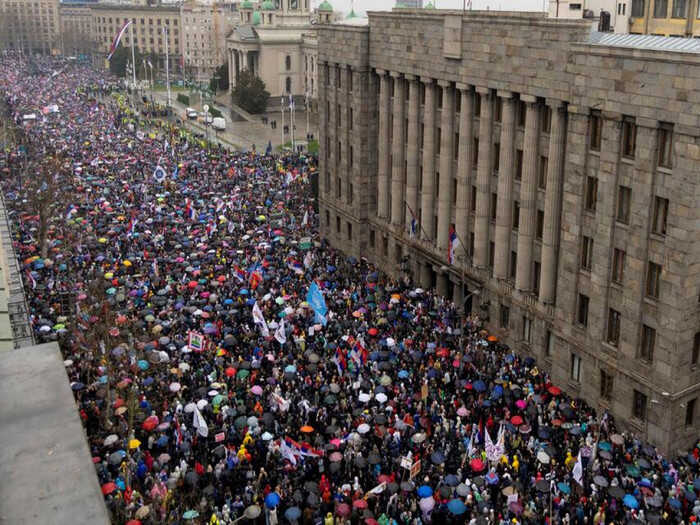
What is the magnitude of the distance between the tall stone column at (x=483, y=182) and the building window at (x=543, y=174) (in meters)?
4.93

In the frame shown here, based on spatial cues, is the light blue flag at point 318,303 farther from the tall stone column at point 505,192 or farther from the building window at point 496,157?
the building window at point 496,157

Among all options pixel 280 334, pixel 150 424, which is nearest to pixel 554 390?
pixel 280 334

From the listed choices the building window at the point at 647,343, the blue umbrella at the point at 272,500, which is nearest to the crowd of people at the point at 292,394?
the blue umbrella at the point at 272,500

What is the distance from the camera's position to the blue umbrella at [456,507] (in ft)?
108

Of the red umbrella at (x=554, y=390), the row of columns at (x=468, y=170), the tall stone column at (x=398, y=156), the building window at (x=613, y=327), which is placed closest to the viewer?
the building window at (x=613, y=327)

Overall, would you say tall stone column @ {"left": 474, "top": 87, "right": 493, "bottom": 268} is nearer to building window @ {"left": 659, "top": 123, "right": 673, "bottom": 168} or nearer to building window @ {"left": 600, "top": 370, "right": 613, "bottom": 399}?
building window @ {"left": 600, "top": 370, "right": 613, "bottom": 399}

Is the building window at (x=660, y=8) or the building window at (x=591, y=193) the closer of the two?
the building window at (x=591, y=193)

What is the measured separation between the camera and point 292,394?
143 ft

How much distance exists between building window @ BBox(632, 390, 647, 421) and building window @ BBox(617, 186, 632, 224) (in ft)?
28.0

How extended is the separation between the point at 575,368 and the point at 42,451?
1103 inches

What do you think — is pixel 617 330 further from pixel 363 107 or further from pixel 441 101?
pixel 363 107

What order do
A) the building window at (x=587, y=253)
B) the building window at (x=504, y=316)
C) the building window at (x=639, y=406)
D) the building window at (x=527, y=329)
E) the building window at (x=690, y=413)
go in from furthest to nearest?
the building window at (x=504, y=316) → the building window at (x=527, y=329) → the building window at (x=587, y=253) → the building window at (x=639, y=406) → the building window at (x=690, y=413)

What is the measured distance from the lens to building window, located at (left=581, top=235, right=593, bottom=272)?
43234 millimetres

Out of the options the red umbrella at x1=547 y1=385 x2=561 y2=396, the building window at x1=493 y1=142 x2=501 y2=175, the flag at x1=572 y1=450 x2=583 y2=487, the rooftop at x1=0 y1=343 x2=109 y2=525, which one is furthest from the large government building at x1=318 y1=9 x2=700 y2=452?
the rooftop at x1=0 y1=343 x2=109 y2=525
